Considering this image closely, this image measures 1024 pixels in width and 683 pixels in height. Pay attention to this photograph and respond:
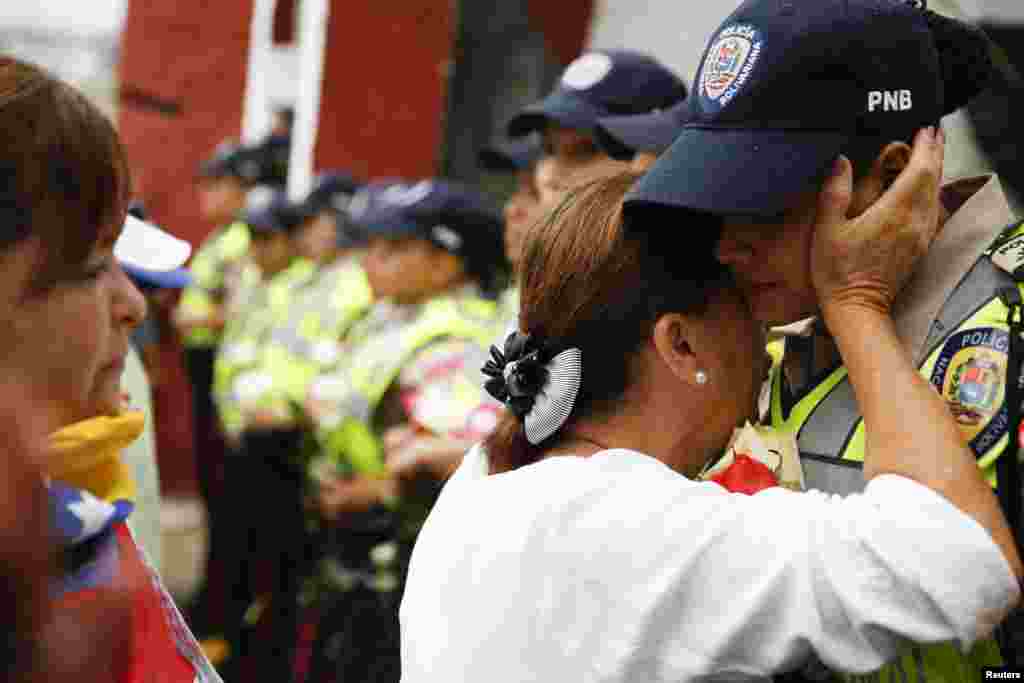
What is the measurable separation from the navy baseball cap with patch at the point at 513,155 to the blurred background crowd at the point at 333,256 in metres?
0.01

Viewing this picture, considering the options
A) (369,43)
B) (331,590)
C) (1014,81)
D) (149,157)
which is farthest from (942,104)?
(149,157)

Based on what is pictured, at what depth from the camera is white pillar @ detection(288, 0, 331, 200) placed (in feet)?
26.6

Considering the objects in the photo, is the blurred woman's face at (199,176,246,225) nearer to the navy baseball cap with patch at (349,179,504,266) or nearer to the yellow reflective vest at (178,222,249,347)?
the yellow reflective vest at (178,222,249,347)

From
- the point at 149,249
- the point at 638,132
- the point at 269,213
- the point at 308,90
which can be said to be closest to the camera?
the point at 149,249

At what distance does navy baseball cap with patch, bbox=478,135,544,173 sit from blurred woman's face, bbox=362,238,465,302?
0.74m

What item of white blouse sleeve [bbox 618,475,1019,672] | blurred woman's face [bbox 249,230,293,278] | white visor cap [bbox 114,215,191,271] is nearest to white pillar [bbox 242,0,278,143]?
blurred woman's face [bbox 249,230,293,278]

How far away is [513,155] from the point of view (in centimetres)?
492

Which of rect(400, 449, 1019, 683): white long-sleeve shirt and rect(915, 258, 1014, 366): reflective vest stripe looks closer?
rect(400, 449, 1019, 683): white long-sleeve shirt

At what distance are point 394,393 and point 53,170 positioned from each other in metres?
3.34

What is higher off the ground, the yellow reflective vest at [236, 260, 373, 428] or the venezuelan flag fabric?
the venezuelan flag fabric

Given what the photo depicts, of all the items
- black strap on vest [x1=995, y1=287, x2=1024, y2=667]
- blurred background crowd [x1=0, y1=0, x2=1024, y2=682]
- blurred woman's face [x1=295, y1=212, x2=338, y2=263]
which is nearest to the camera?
black strap on vest [x1=995, y1=287, x2=1024, y2=667]

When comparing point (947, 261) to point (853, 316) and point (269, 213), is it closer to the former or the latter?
point (853, 316)

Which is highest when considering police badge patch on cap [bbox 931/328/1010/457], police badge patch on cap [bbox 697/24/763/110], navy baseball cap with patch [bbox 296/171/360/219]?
police badge patch on cap [bbox 697/24/763/110]

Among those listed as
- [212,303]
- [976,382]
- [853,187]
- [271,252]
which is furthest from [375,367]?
[212,303]
